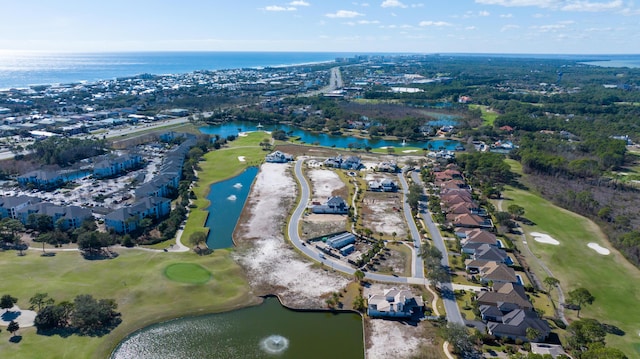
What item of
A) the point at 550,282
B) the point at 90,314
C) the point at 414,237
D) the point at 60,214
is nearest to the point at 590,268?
the point at 550,282

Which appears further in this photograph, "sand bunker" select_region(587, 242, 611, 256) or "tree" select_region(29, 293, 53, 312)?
"sand bunker" select_region(587, 242, 611, 256)

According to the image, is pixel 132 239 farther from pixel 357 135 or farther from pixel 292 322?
pixel 357 135

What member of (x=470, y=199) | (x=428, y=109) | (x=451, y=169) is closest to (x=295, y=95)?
(x=428, y=109)

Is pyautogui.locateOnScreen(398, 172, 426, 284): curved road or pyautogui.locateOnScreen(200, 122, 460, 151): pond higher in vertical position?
pyautogui.locateOnScreen(200, 122, 460, 151): pond

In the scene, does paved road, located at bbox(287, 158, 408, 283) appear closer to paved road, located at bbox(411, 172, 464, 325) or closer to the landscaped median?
paved road, located at bbox(411, 172, 464, 325)

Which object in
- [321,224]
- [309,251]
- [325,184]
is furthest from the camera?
[325,184]

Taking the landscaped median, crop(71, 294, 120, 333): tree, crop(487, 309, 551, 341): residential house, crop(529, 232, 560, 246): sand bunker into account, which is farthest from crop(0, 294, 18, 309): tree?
crop(529, 232, 560, 246): sand bunker

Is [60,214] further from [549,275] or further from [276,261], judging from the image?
[549,275]
